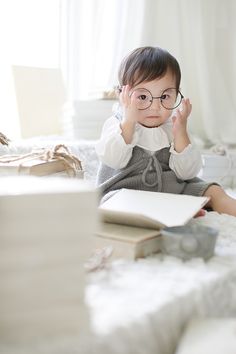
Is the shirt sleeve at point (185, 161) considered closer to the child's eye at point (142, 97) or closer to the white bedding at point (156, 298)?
the child's eye at point (142, 97)

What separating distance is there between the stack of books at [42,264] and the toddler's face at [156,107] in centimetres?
62

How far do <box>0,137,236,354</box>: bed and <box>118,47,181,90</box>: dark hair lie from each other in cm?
50

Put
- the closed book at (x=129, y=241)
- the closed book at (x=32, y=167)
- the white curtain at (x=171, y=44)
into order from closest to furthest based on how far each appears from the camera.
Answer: the closed book at (x=129, y=241) → the closed book at (x=32, y=167) → the white curtain at (x=171, y=44)

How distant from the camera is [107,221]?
29.7 inches

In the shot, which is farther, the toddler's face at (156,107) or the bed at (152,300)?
the toddler's face at (156,107)

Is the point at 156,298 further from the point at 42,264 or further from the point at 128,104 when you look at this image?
the point at 128,104

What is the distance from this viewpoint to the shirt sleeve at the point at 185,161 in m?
1.04

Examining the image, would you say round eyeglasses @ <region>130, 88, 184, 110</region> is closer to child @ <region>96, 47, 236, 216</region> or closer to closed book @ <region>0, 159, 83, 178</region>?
child @ <region>96, 47, 236, 216</region>

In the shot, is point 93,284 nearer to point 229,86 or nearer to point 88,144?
point 88,144

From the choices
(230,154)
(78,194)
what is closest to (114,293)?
(78,194)

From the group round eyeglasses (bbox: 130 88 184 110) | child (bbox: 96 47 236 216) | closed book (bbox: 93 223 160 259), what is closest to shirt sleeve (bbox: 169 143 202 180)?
child (bbox: 96 47 236 216)

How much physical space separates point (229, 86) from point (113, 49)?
0.55 meters

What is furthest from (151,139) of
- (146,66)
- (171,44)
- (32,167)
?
(171,44)

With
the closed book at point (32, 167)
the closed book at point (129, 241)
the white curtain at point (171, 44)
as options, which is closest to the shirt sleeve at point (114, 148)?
the closed book at point (32, 167)
